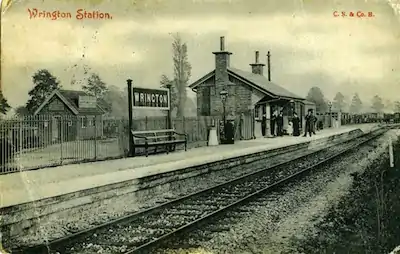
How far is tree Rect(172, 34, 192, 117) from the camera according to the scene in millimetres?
3389

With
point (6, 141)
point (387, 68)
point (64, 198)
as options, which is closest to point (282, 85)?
point (387, 68)

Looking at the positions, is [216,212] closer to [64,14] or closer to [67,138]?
[67,138]

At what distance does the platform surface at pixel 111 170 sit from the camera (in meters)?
3.15

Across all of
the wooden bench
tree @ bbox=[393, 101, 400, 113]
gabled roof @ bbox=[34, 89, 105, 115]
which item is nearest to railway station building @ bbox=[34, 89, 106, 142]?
gabled roof @ bbox=[34, 89, 105, 115]

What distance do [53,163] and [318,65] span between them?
214 cm

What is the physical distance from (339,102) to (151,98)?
57.4 inches

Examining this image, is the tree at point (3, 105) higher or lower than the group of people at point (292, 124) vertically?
higher

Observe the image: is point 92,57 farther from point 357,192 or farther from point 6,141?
point 357,192

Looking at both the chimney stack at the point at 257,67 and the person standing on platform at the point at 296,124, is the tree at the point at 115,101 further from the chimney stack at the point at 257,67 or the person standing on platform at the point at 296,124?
the person standing on platform at the point at 296,124

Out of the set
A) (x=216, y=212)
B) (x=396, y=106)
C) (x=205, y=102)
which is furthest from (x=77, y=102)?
(x=396, y=106)

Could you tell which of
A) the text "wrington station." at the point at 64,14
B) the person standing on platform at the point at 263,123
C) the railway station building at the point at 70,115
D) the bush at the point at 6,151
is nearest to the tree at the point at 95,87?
the railway station building at the point at 70,115

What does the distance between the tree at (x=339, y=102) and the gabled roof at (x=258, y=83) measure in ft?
0.85

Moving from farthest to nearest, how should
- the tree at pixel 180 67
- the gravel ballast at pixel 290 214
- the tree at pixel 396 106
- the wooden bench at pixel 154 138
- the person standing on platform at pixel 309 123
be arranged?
the wooden bench at pixel 154 138, the person standing on platform at pixel 309 123, the tree at pixel 396 106, the tree at pixel 180 67, the gravel ballast at pixel 290 214

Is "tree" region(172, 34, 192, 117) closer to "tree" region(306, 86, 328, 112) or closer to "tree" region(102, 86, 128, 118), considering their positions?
"tree" region(102, 86, 128, 118)
